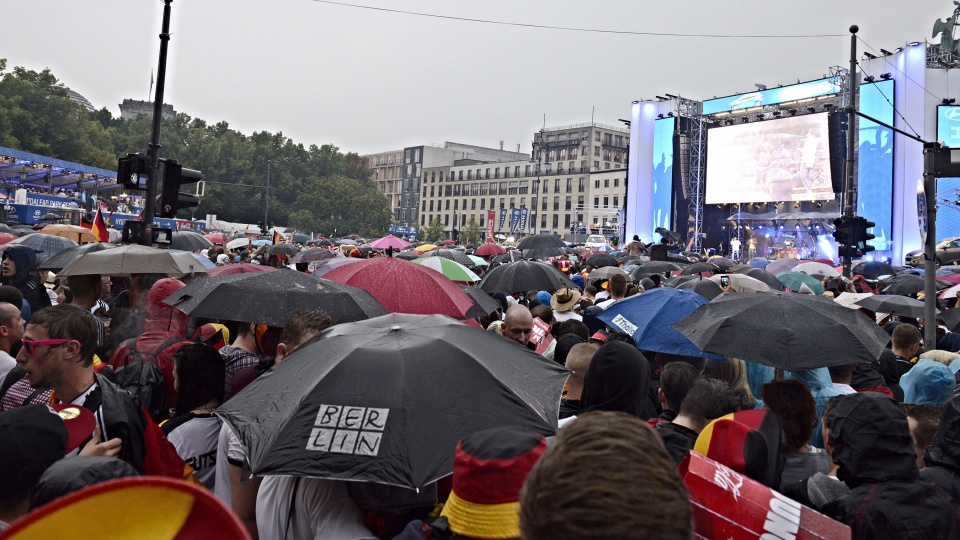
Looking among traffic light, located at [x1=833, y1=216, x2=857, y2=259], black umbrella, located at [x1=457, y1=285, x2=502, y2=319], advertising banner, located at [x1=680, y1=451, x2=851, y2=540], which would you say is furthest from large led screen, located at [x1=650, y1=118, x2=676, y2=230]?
advertising banner, located at [x1=680, y1=451, x2=851, y2=540]

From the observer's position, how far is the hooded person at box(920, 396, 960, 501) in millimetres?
3273

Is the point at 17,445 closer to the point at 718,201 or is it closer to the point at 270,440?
the point at 270,440

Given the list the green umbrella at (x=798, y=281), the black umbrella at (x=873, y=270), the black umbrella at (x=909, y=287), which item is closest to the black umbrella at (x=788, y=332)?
the green umbrella at (x=798, y=281)

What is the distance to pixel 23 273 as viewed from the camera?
26.8ft

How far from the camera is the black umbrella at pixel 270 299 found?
5268 millimetres

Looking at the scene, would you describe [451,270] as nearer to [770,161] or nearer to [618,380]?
[618,380]

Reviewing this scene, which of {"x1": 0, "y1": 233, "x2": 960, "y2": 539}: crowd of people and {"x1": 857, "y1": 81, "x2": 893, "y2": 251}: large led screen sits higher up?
{"x1": 857, "y1": 81, "x2": 893, "y2": 251}: large led screen

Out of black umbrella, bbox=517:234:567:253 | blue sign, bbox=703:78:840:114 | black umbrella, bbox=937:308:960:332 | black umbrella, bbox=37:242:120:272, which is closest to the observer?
black umbrella, bbox=37:242:120:272

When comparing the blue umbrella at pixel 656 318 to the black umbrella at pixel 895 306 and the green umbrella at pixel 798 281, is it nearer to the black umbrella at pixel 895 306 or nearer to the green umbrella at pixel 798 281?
the black umbrella at pixel 895 306

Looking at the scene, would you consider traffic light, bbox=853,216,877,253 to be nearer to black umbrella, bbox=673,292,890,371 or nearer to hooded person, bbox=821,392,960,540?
black umbrella, bbox=673,292,890,371

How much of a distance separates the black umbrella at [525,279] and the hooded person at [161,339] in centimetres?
500

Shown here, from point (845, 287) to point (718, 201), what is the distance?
3188 cm

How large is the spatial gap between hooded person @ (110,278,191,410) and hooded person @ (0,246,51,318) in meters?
2.58

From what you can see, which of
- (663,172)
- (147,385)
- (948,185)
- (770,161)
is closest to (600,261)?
(147,385)
